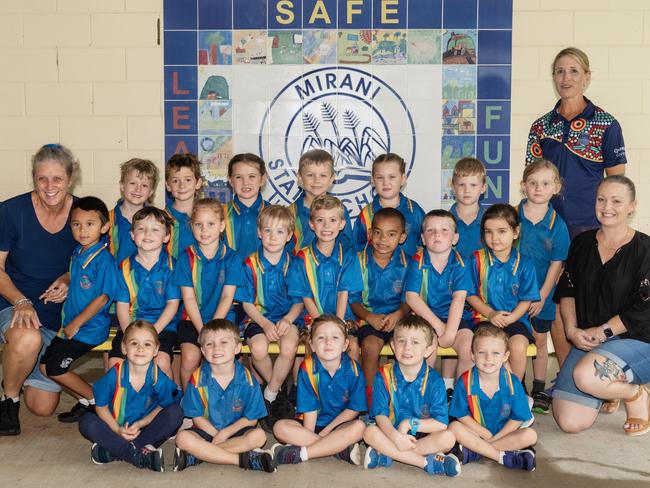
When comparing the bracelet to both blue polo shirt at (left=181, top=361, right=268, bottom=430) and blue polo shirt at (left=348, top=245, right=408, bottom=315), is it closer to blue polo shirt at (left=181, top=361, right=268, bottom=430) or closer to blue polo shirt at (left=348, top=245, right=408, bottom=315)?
blue polo shirt at (left=181, top=361, right=268, bottom=430)

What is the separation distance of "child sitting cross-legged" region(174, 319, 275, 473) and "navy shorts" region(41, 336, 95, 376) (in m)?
0.75

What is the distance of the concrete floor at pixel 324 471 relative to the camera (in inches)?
122

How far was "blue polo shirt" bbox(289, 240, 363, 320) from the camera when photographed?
393 centimetres

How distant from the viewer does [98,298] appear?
12.6ft

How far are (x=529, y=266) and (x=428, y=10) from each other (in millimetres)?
2057

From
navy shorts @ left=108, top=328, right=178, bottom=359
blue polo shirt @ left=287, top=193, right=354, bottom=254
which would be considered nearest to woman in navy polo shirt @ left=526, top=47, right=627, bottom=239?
blue polo shirt @ left=287, top=193, right=354, bottom=254

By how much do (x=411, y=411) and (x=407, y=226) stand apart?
1.33 meters

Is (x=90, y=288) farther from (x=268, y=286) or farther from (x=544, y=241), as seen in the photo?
(x=544, y=241)

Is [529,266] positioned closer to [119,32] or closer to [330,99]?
[330,99]

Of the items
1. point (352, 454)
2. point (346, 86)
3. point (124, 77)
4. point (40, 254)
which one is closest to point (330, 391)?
point (352, 454)

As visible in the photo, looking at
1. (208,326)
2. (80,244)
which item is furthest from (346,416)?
(80,244)

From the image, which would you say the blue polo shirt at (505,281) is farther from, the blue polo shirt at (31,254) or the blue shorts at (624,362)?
the blue polo shirt at (31,254)

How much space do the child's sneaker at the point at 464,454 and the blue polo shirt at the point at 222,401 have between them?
837mm

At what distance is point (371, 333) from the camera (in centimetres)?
388
